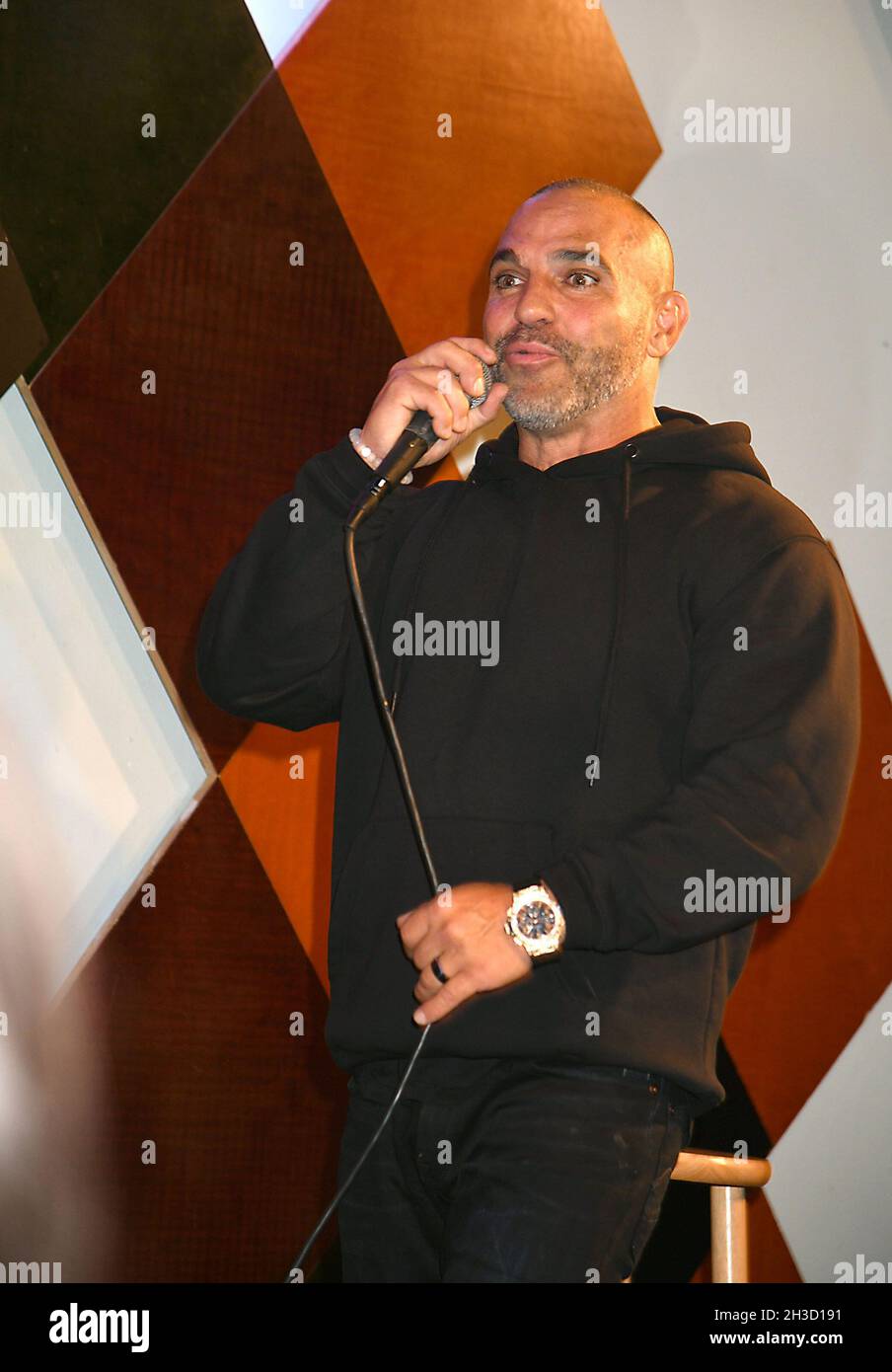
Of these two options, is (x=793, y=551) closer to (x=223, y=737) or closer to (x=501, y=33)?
(x=223, y=737)

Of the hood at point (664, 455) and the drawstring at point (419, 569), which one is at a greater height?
the hood at point (664, 455)

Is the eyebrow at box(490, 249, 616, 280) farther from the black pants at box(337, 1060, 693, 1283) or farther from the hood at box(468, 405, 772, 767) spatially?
the black pants at box(337, 1060, 693, 1283)

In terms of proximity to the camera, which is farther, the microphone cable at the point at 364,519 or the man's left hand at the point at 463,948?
the microphone cable at the point at 364,519

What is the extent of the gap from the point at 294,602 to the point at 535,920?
1.53ft

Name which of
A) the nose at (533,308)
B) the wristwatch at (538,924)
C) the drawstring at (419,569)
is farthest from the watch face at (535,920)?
the nose at (533,308)

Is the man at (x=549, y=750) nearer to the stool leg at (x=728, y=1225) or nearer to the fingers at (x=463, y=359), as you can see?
the fingers at (x=463, y=359)

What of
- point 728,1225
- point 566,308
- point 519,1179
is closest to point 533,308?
point 566,308

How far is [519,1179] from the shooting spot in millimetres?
1277

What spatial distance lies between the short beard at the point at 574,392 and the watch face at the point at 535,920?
612 millimetres

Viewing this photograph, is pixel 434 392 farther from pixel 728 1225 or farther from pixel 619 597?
pixel 728 1225

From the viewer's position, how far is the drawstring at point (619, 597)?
1.41m

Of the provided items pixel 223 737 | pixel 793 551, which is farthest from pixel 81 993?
pixel 793 551

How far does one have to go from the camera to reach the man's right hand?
56.8 inches

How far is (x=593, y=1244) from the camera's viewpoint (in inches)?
49.7
